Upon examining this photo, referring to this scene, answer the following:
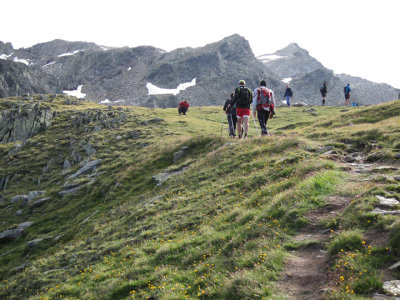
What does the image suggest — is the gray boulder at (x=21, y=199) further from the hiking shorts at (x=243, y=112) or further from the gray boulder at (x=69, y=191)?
the hiking shorts at (x=243, y=112)

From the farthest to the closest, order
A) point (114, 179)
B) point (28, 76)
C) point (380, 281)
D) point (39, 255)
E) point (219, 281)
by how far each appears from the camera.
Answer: point (28, 76) → point (114, 179) → point (39, 255) → point (219, 281) → point (380, 281)

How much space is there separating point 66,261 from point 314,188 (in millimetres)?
12725

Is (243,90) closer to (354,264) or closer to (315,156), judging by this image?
(315,156)

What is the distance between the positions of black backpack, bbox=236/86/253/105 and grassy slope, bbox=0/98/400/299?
2.85 meters

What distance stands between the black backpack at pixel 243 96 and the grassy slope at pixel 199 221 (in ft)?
9.36

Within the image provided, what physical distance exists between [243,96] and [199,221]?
37.9 feet

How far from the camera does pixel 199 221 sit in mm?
12641

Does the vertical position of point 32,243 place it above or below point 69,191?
below

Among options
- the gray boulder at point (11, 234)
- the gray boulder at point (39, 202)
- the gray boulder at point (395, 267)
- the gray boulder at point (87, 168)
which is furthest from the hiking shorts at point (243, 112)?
the gray boulder at point (11, 234)

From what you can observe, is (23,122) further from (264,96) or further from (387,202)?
(387,202)

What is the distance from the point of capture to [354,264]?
6301 mm

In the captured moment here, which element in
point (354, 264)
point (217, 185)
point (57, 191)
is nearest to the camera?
point (354, 264)

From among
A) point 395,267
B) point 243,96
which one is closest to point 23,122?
point 243,96

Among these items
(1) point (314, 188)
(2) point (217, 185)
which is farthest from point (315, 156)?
(2) point (217, 185)
